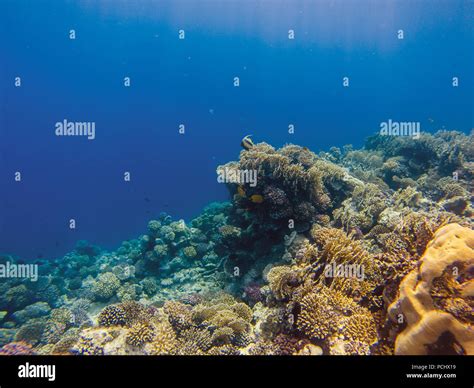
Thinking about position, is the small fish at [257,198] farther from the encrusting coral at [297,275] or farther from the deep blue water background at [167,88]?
the deep blue water background at [167,88]

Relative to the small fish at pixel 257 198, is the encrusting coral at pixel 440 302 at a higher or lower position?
lower

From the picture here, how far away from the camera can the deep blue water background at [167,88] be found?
235ft

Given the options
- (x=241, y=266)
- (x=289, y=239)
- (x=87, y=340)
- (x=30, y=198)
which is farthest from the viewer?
(x=30, y=198)

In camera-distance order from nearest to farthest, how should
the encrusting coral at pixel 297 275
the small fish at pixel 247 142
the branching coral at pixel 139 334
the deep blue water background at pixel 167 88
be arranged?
1. the encrusting coral at pixel 297 275
2. the branching coral at pixel 139 334
3. the small fish at pixel 247 142
4. the deep blue water background at pixel 167 88

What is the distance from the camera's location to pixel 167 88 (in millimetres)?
102562

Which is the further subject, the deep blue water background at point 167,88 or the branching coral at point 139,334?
the deep blue water background at point 167,88

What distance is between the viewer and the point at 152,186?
112m

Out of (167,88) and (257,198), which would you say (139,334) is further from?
(167,88)

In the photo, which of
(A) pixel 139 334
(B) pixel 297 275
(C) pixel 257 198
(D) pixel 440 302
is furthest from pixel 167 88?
(D) pixel 440 302

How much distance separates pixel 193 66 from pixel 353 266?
10630cm

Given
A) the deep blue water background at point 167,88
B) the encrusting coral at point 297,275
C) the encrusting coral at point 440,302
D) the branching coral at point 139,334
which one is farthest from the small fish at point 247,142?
the deep blue water background at point 167,88

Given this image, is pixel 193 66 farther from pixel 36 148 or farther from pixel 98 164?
pixel 36 148

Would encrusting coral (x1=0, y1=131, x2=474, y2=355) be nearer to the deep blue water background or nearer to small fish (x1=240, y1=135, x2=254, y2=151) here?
small fish (x1=240, y1=135, x2=254, y2=151)
